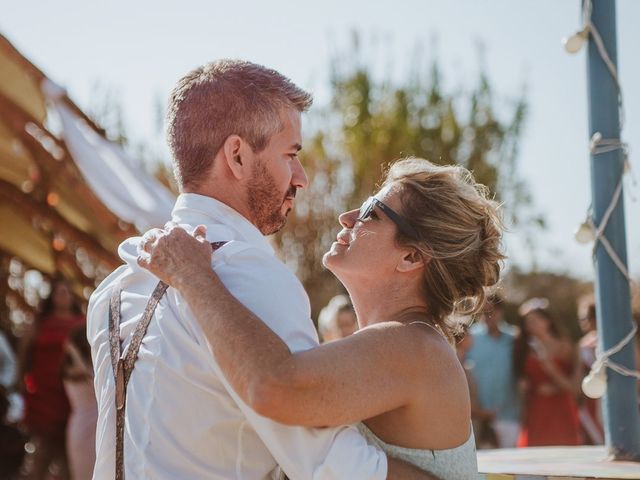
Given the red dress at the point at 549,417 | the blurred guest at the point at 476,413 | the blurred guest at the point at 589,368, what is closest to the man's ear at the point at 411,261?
the blurred guest at the point at 589,368

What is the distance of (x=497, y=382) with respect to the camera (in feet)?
26.7

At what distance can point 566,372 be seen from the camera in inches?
301

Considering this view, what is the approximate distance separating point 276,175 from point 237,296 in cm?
42

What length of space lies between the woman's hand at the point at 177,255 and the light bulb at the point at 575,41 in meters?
1.69

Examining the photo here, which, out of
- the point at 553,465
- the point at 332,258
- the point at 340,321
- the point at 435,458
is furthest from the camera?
the point at 340,321

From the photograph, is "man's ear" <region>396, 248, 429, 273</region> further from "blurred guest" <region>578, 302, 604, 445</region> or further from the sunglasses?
"blurred guest" <region>578, 302, 604, 445</region>

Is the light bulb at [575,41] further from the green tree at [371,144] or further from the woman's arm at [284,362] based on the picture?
the green tree at [371,144]

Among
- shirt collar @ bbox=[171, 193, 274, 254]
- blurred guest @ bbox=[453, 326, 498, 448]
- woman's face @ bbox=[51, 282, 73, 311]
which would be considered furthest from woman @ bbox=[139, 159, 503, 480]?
blurred guest @ bbox=[453, 326, 498, 448]

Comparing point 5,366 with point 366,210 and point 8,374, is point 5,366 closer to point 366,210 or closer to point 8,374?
point 8,374

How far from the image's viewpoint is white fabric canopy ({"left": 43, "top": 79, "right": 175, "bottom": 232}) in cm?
707

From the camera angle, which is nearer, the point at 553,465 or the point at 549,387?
the point at 553,465

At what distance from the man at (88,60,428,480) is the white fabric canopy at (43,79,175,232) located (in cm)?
486

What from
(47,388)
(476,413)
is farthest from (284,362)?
(476,413)

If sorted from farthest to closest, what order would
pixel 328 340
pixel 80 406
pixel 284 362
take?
pixel 328 340, pixel 80 406, pixel 284 362
